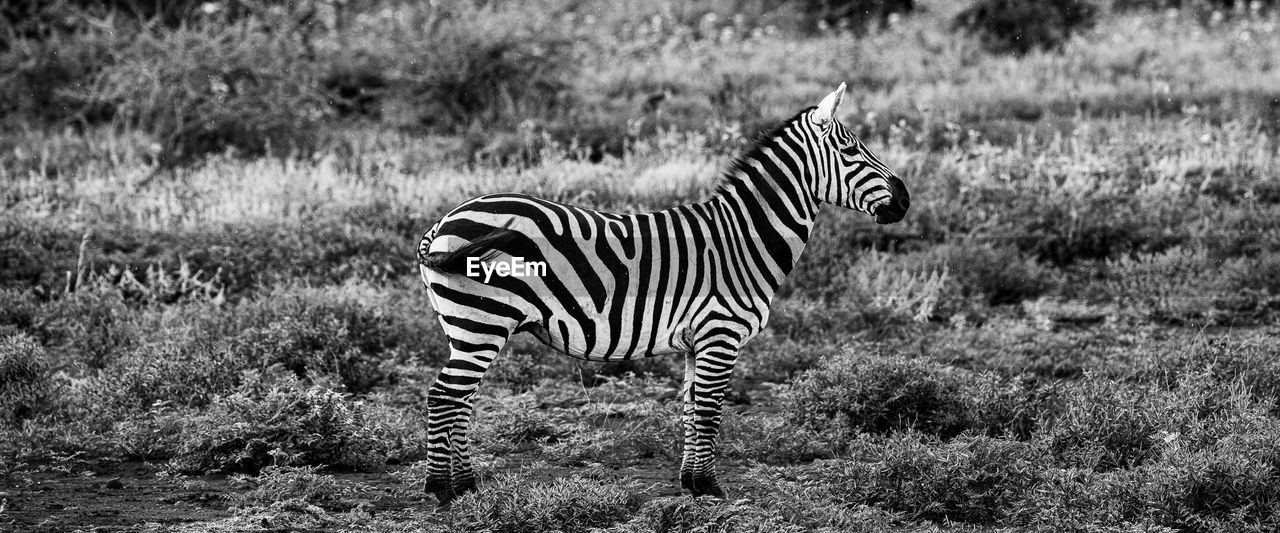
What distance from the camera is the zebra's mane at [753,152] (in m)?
7.51

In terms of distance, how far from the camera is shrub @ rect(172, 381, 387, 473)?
805 centimetres

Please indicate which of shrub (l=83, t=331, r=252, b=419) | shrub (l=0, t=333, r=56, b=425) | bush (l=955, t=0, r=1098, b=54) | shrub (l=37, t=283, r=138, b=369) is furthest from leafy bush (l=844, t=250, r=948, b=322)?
bush (l=955, t=0, r=1098, b=54)

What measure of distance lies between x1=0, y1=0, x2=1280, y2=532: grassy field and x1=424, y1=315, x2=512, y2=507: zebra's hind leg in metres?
0.20

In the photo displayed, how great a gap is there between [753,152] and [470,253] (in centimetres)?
167

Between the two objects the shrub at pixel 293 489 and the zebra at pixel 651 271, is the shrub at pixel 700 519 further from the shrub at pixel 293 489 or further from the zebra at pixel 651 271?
the shrub at pixel 293 489

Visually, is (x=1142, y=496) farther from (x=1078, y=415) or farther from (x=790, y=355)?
(x=790, y=355)

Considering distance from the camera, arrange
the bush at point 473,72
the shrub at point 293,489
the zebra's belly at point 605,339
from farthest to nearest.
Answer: the bush at point 473,72 → the shrub at point 293,489 → the zebra's belly at point 605,339

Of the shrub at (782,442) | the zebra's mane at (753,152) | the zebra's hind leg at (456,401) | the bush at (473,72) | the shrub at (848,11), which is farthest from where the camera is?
the shrub at (848,11)

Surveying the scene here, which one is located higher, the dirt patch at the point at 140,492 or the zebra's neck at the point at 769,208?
the zebra's neck at the point at 769,208

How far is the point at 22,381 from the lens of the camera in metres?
9.12

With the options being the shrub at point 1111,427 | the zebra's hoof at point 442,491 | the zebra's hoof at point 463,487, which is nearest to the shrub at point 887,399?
the shrub at point 1111,427

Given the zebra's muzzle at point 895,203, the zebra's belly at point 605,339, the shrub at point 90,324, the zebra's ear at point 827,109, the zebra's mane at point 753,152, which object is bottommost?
the shrub at point 90,324

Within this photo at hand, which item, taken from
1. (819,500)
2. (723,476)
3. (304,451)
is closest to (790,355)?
(723,476)

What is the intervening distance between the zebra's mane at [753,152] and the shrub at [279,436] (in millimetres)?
2615
